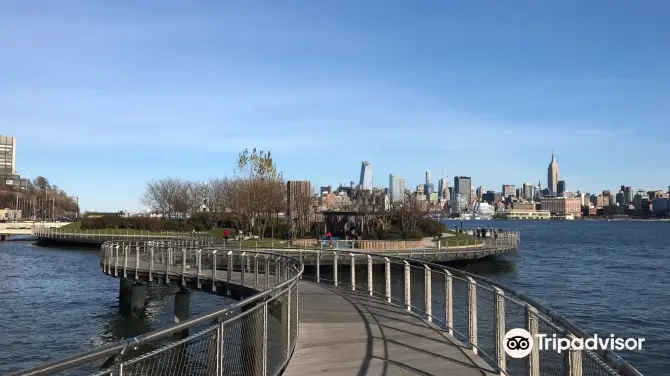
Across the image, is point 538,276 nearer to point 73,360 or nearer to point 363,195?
point 363,195

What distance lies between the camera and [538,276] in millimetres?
43281

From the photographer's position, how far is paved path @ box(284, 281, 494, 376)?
8.70m

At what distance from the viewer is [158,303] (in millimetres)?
31234

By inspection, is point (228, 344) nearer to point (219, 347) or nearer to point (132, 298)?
point (219, 347)

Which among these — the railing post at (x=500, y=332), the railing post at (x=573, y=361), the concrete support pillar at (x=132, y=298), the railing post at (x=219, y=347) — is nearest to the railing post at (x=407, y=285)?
the railing post at (x=500, y=332)

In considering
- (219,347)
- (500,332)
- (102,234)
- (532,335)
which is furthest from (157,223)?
(532,335)

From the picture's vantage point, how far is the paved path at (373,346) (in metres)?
8.70

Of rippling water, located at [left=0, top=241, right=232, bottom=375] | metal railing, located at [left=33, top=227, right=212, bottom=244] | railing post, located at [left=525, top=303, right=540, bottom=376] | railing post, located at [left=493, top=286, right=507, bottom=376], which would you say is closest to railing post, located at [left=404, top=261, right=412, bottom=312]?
railing post, located at [left=493, top=286, right=507, bottom=376]

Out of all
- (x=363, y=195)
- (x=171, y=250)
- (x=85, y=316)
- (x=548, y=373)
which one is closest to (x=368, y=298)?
(x=548, y=373)

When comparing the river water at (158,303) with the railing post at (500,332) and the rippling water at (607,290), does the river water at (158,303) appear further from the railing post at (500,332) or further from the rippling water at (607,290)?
the railing post at (500,332)

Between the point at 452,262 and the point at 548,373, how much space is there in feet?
140

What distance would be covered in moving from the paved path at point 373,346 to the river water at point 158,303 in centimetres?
919

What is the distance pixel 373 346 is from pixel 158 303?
77.4ft

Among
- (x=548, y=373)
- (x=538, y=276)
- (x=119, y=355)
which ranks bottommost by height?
(x=538, y=276)
